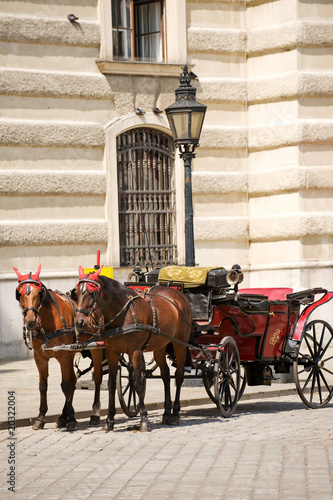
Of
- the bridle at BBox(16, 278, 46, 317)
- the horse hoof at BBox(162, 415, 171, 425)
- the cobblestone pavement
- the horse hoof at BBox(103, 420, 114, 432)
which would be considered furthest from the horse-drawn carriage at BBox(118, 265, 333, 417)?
the bridle at BBox(16, 278, 46, 317)

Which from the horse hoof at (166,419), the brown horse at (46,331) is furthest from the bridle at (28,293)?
the horse hoof at (166,419)

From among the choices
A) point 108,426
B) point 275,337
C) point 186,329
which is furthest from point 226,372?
point 108,426

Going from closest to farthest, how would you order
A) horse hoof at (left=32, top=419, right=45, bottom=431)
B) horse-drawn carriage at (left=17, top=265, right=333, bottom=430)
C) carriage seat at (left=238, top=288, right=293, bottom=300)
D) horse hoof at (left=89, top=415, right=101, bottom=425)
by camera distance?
horse-drawn carriage at (left=17, top=265, right=333, bottom=430)
horse hoof at (left=32, top=419, right=45, bottom=431)
horse hoof at (left=89, top=415, right=101, bottom=425)
carriage seat at (left=238, top=288, right=293, bottom=300)

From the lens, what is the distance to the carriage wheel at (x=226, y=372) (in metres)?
11.1

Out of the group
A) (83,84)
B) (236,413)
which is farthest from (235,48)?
(236,413)

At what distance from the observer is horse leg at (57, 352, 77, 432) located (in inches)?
416

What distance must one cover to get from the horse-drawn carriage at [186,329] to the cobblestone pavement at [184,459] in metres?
0.46

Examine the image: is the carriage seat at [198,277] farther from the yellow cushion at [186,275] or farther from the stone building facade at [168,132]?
the stone building facade at [168,132]

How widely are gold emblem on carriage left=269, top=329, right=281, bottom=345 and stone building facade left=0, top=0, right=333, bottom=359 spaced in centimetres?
685

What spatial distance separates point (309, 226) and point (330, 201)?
72 centimetres

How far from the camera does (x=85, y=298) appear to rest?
10.2 metres

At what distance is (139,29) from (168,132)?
2107mm

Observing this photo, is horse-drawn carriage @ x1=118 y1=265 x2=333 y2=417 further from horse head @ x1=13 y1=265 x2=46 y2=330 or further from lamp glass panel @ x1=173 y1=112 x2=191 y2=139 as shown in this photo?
lamp glass panel @ x1=173 y1=112 x2=191 y2=139

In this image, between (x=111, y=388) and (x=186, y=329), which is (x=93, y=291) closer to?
(x=111, y=388)
